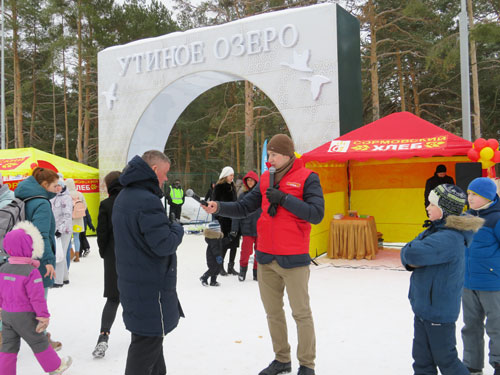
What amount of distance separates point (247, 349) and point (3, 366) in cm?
166

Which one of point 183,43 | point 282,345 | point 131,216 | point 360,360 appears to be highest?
point 183,43

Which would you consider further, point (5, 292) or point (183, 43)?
point (183, 43)

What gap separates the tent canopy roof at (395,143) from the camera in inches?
240

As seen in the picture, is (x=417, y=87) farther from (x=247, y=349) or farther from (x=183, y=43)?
(x=247, y=349)

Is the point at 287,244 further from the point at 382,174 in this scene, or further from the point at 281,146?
the point at 382,174

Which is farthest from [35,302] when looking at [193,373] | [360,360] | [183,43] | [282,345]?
[183,43]

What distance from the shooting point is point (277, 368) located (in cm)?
284

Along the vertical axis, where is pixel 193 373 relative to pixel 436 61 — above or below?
below

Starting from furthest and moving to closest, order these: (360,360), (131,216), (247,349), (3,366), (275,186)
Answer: (247,349)
(360,360)
(275,186)
(3,366)
(131,216)

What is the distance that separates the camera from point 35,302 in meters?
2.51

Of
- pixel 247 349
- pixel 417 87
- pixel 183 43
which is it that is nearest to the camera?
pixel 247 349

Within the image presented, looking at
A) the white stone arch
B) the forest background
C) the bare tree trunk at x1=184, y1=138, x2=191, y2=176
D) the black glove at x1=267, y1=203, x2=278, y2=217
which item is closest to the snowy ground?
the black glove at x1=267, y1=203, x2=278, y2=217

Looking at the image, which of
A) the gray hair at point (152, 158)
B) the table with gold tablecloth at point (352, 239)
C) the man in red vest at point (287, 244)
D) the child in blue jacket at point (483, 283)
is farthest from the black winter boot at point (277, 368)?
the table with gold tablecloth at point (352, 239)

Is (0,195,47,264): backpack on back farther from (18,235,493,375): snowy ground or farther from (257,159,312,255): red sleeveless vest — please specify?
(257,159,312,255): red sleeveless vest
